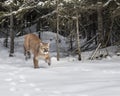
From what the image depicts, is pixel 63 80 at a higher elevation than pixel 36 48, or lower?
lower

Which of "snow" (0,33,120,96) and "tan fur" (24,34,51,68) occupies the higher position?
"tan fur" (24,34,51,68)

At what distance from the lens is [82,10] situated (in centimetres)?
1764

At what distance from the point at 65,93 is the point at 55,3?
28.1ft

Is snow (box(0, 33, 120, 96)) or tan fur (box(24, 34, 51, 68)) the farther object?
tan fur (box(24, 34, 51, 68))

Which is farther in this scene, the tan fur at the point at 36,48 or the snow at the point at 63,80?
the tan fur at the point at 36,48

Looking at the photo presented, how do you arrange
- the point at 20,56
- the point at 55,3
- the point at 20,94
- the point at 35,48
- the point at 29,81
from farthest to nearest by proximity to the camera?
the point at 20,56 < the point at 55,3 < the point at 35,48 < the point at 29,81 < the point at 20,94

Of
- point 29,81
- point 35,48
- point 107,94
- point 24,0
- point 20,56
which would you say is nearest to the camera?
point 107,94

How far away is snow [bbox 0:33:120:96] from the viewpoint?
922 centimetres

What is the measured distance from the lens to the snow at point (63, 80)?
30.2ft

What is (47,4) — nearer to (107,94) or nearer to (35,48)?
(35,48)

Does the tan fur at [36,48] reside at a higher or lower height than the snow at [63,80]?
higher

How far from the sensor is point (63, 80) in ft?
36.5

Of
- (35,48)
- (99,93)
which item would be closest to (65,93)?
(99,93)

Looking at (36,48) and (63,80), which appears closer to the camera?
(63,80)
